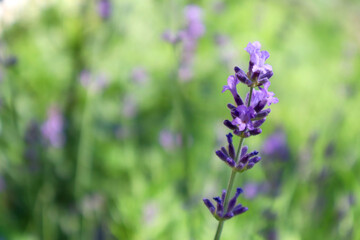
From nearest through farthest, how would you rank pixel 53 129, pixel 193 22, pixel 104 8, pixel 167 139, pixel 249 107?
pixel 249 107 < pixel 193 22 < pixel 104 8 < pixel 53 129 < pixel 167 139

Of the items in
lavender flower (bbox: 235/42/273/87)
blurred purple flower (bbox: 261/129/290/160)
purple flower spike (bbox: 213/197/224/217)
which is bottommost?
purple flower spike (bbox: 213/197/224/217)

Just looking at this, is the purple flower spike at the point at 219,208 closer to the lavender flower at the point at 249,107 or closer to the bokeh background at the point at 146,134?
the lavender flower at the point at 249,107

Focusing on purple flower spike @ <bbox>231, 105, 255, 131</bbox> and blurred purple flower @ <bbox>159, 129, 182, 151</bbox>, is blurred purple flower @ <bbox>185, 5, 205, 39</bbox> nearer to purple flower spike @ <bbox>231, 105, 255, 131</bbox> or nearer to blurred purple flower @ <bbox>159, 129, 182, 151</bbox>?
blurred purple flower @ <bbox>159, 129, 182, 151</bbox>

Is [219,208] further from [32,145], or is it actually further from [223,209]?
[32,145]

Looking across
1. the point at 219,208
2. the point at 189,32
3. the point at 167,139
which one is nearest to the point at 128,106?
the point at 167,139

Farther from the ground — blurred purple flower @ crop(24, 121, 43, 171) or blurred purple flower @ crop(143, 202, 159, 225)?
blurred purple flower @ crop(24, 121, 43, 171)

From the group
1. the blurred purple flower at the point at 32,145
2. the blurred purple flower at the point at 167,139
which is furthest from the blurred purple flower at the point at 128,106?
the blurred purple flower at the point at 32,145

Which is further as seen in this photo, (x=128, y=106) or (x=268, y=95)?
(x=128, y=106)

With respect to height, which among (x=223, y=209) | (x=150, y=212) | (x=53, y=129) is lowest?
(x=223, y=209)

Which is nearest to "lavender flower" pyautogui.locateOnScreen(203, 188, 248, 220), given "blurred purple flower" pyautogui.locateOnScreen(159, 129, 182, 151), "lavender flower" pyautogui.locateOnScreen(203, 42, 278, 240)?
"lavender flower" pyautogui.locateOnScreen(203, 42, 278, 240)
